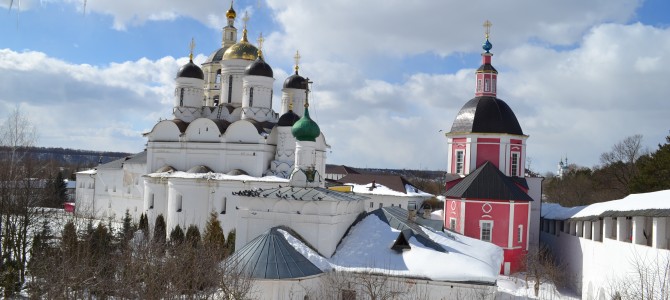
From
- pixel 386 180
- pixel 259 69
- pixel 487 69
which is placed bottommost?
pixel 386 180

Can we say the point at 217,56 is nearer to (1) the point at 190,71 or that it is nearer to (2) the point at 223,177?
(1) the point at 190,71

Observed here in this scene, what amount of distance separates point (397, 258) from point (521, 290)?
7.29m

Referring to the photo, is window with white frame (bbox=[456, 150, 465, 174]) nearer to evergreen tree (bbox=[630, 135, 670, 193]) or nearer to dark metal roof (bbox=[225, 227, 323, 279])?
evergreen tree (bbox=[630, 135, 670, 193])

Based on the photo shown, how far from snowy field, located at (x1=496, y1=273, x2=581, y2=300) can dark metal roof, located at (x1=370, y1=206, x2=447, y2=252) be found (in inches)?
126

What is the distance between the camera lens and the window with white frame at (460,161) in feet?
82.3

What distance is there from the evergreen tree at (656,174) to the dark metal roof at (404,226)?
1476cm

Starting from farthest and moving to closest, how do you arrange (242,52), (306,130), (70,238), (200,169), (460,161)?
(242,52)
(200,169)
(460,161)
(70,238)
(306,130)

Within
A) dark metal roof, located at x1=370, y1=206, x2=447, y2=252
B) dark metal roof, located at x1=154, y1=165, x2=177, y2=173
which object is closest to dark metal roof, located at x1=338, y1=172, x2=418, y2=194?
dark metal roof, located at x1=154, y1=165, x2=177, y2=173

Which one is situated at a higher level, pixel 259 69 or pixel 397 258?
pixel 259 69

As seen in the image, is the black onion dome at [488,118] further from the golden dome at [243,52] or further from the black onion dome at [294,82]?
the golden dome at [243,52]

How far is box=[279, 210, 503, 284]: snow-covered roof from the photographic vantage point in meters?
12.5

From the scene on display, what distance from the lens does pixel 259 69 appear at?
2856 centimetres

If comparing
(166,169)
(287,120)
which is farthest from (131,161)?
(287,120)

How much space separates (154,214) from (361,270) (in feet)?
55.0
